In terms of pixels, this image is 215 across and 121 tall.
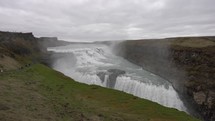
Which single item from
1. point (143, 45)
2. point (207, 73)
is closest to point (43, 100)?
point (207, 73)

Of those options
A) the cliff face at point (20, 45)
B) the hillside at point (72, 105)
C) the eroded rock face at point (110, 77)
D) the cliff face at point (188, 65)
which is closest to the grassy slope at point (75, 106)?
the hillside at point (72, 105)

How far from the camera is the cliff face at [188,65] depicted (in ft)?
177

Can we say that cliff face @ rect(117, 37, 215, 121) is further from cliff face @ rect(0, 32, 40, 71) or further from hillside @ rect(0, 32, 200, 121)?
cliff face @ rect(0, 32, 40, 71)

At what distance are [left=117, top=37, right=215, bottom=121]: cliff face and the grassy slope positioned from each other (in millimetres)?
25992

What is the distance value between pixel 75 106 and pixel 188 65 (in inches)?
1791

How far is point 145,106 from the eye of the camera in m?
27.1

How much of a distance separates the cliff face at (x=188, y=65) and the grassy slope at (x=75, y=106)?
85.3ft

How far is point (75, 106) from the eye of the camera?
23984mm

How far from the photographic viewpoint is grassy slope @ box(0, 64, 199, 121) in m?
19.0

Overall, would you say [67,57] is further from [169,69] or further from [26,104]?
[26,104]

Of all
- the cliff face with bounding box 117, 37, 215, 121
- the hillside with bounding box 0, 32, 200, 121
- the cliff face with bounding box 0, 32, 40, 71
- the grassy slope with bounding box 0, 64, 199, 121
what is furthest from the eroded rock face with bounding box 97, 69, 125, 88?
the grassy slope with bounding box 0, 64, 199, 121

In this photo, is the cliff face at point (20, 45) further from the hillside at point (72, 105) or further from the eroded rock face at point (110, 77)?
the hillside at point (72, 105)

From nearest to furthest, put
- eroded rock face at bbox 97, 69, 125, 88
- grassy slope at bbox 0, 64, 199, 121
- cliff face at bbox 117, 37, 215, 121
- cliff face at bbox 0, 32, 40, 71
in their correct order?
grassy slope at bbox 0, 64, 199, 121
cliff face at bbox 117, 37, 215, 121
eroded rock face at bbox 97, 69, 125, 88
cliff face at bbox 0, 32, 40, 71

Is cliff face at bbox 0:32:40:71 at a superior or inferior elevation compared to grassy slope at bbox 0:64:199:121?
superior
